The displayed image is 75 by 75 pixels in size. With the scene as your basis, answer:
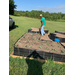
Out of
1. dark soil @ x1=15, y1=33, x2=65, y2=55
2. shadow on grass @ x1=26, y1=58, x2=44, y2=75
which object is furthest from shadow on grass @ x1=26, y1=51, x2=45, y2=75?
dark soil @ x1=15, y1=33, x2=65, y2=55

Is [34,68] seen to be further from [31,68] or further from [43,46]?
[43,46]

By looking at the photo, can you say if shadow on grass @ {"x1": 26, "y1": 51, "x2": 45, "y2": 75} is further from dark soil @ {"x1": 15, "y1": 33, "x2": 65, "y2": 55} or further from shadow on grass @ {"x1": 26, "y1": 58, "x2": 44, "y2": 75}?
dark soil @ {"x1": 15, "y1": 33, "x2": 65, "y2": 55}

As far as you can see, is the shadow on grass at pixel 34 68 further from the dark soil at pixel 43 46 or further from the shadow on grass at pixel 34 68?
the dark soil at pixel 43 46

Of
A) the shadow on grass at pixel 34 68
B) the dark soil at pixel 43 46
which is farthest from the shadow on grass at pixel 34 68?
the dark soil at pixel 43 46

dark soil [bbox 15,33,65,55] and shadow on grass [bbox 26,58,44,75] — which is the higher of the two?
dark soil [bbox 15,33,65,55]

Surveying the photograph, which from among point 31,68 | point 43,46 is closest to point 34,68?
point 31,68

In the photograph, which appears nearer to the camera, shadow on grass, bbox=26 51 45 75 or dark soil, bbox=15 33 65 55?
shadow on grass, bbox=26 51 45 75

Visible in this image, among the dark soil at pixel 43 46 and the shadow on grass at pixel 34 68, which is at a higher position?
the dark soil at pixel 43 46

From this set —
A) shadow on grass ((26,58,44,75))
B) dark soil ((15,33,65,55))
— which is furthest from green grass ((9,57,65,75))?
dark soil ((15,33,65,55))

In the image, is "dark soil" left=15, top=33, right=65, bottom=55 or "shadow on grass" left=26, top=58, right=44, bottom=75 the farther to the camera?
"dark soil" left=15, top=33, right=65, bottom=55
